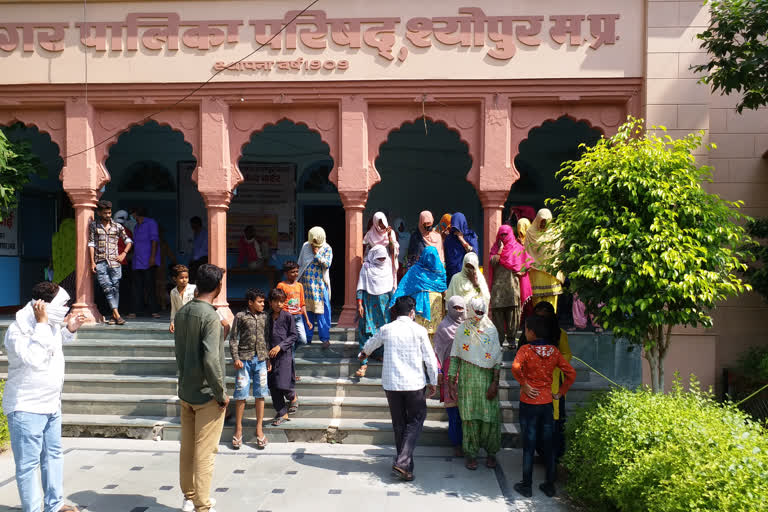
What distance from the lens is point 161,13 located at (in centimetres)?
872

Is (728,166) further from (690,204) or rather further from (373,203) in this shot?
(373,203)

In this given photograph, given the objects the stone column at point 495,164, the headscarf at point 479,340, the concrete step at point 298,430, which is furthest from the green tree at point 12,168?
the stone column at point 495,164

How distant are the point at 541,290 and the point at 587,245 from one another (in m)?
2.12

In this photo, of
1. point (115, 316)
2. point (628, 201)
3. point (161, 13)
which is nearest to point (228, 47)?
point (161, 13)

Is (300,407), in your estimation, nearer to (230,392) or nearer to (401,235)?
(230,392)

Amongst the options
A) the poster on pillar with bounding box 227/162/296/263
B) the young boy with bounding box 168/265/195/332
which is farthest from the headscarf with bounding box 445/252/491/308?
the poster on pillar with bounding box 227/162/296/263

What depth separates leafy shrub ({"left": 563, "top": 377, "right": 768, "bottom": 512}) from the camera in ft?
11.1

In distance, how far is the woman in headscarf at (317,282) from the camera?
25.0ft

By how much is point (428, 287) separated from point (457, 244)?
1.17 metres

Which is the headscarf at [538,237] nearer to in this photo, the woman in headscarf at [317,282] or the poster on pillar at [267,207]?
the woman in headscarf at [317,282]

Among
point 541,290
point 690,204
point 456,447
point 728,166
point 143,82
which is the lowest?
Result: point 456,447

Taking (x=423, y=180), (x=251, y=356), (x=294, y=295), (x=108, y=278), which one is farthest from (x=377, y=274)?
(x=423, y=180)

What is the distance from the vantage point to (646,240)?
4.91m

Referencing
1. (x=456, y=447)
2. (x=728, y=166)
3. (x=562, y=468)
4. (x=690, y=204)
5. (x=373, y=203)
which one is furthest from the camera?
(x=373, y=203)
